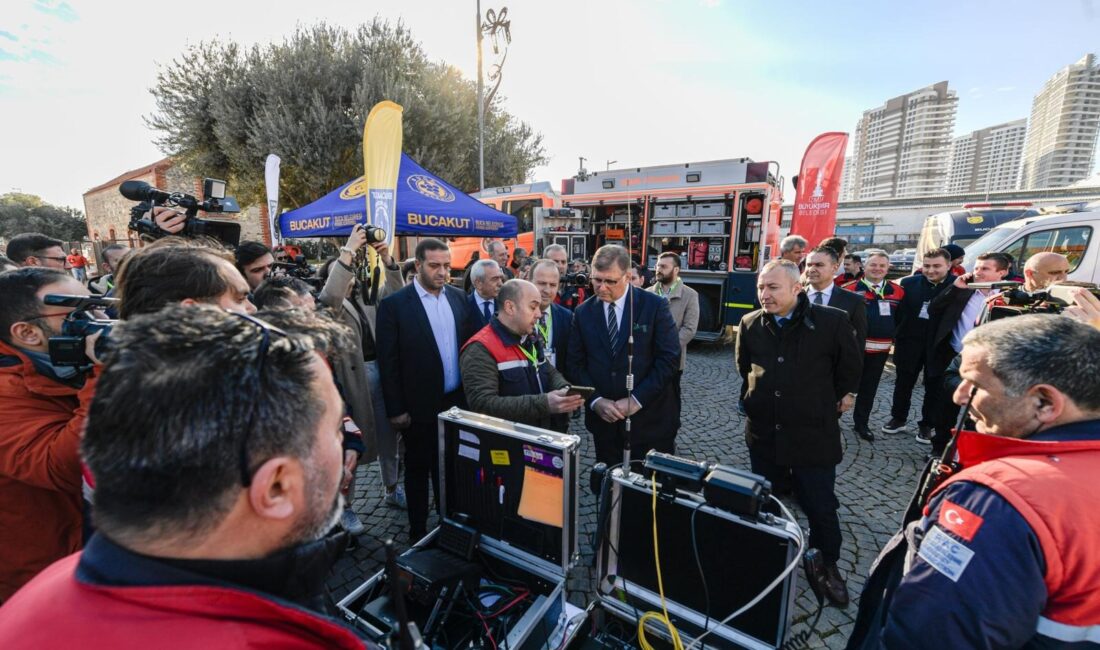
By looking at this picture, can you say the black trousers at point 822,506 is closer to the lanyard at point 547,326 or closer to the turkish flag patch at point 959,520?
the turkish flag patch at point 959,520

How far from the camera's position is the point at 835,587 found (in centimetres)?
259

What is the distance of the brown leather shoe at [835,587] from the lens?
255 cm

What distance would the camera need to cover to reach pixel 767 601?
1.76 m

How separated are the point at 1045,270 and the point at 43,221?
55.9m

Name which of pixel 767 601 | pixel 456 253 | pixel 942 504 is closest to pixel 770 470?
pixel 767 601

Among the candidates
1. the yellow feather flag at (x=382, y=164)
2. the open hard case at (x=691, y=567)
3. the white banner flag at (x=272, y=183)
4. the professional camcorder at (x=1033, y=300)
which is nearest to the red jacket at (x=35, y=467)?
the open hard case at (x=691, y=567)

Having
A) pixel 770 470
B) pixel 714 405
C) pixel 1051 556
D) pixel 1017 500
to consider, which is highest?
pixel 1017 500

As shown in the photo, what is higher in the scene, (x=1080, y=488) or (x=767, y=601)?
(x=1080, y=488)

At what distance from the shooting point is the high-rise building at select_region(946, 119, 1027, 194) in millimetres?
85750

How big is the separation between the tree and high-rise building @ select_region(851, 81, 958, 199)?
348ft

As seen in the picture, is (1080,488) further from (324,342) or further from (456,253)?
(456,253)

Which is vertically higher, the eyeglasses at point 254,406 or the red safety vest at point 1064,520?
the eyeglasses at point 254,406

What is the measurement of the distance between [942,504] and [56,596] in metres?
1.91

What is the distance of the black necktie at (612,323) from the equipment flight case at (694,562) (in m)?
1.27
